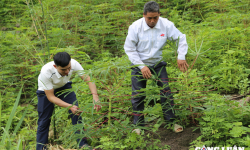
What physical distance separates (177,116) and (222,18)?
326cm

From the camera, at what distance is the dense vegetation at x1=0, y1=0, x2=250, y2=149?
7.29 feet

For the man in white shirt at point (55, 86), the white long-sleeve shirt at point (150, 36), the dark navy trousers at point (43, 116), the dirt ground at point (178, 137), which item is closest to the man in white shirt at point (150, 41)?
the white long-sleeve shirt at point (150, 36)

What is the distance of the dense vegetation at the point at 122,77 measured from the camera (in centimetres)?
222

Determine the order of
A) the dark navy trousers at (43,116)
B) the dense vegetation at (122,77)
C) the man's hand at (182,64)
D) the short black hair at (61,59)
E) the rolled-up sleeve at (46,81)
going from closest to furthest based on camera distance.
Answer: the dense vegetation at (122,77) → the short black hair at (61,59) → the man's hand at (182,64) → the rolled-up sleeve at (46,81) → the dark navy trousers at (43,116)

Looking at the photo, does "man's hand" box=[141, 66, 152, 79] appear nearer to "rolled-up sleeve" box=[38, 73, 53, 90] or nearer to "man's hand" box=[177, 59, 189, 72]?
"man's hand" box=[177, 59, 189, 72]

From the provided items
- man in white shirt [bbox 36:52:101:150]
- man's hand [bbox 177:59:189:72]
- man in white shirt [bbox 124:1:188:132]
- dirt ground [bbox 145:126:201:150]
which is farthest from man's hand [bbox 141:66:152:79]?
dirt ground [bbox 145:126:201:150]

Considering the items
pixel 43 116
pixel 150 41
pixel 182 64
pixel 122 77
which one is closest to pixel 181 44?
pixel 182 64

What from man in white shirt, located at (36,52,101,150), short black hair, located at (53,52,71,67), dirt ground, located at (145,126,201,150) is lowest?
dirt ground, located at (145,126,201,150)

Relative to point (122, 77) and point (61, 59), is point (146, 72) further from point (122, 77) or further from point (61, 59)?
point (61, 59)

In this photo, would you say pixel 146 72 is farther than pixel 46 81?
No

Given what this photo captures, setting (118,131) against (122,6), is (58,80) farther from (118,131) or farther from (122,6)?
(122,6)

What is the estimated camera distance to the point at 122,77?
105 inches

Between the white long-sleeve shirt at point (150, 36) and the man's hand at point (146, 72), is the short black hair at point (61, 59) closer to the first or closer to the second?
the white long-sleeve shirt at point (150, 36)

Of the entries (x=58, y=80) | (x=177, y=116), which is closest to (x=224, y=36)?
(x=177, y=116)
